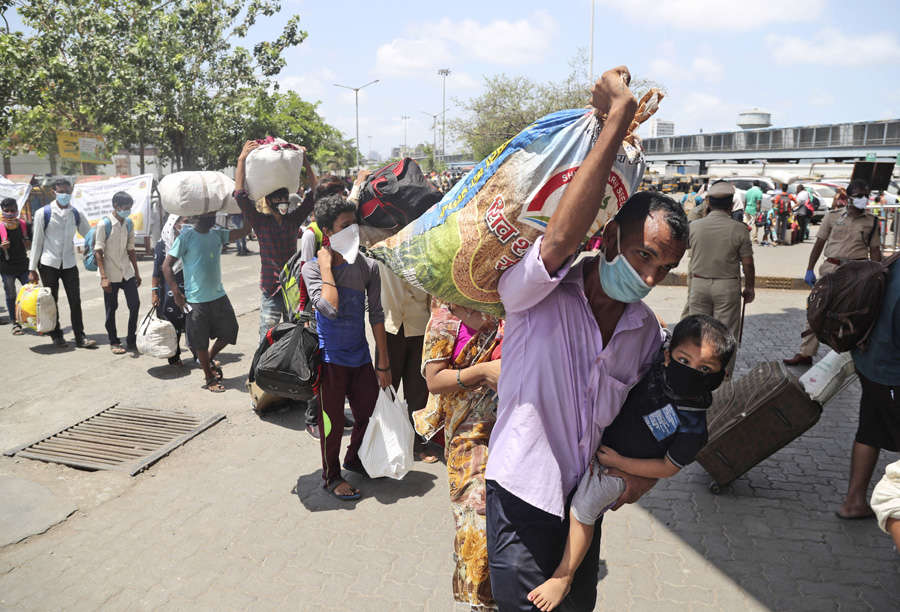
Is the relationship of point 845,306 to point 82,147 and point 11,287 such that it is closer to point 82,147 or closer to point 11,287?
point 11,287

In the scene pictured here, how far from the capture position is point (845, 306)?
2908 mm

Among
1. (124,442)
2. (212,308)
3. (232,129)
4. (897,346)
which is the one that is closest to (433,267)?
(897,346)

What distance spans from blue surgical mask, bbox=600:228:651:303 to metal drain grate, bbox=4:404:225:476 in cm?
412

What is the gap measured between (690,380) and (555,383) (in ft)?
1.16

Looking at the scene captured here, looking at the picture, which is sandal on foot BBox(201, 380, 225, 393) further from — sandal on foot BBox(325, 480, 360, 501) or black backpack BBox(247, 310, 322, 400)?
sandal on foot BBox(325, 480, 360, 501)

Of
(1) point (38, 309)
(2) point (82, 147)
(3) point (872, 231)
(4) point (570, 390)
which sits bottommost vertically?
(1) point (38, 309)

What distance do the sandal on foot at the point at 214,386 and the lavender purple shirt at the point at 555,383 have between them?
514 centimetres

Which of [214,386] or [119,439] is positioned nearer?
[119,439]

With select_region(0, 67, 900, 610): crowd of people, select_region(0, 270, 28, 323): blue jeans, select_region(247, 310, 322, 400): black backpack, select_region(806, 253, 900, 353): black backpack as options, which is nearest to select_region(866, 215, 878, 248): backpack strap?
select_region(0, 67, 900, 610): crowd of people

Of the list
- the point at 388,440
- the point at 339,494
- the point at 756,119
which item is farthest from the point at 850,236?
the point at 756,119

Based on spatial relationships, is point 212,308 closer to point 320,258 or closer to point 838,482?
point 320,258

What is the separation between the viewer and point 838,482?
4355mm

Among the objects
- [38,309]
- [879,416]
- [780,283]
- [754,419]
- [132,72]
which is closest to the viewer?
[879,416]

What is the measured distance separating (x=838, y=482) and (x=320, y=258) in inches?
146
